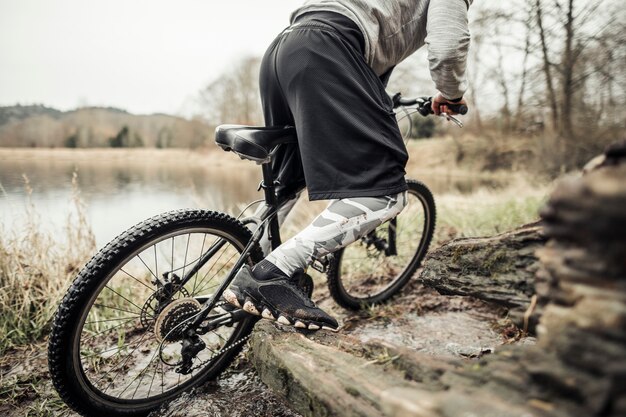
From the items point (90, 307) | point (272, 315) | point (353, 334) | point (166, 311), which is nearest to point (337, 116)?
point (272, 315)

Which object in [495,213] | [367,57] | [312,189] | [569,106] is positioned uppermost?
[569,106]


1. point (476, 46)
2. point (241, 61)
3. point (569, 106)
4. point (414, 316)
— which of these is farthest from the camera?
point (241, 61)

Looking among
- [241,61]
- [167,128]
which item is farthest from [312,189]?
[241,61]

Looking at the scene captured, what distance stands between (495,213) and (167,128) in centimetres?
2059

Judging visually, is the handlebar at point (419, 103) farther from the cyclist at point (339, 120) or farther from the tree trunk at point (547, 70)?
the tree trunk at point (547, 70)

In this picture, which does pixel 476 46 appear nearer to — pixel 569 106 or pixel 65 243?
pixel 569 106

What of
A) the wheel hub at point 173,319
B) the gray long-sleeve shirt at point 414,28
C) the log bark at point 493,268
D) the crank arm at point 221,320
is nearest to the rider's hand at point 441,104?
the gray long-sleeve shirt at point 414,28

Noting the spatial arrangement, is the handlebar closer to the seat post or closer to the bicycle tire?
the seat post

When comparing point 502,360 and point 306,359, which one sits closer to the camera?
point 502,360

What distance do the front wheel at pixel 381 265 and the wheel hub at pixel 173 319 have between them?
0.90 meters

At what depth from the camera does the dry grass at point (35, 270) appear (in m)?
2.31

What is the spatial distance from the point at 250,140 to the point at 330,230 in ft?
1.69

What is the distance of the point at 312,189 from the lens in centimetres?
144

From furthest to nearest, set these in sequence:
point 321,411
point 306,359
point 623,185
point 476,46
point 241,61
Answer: point 241,61 < point 476,46 < point 306,359 < point 321,411 < point 623,185
